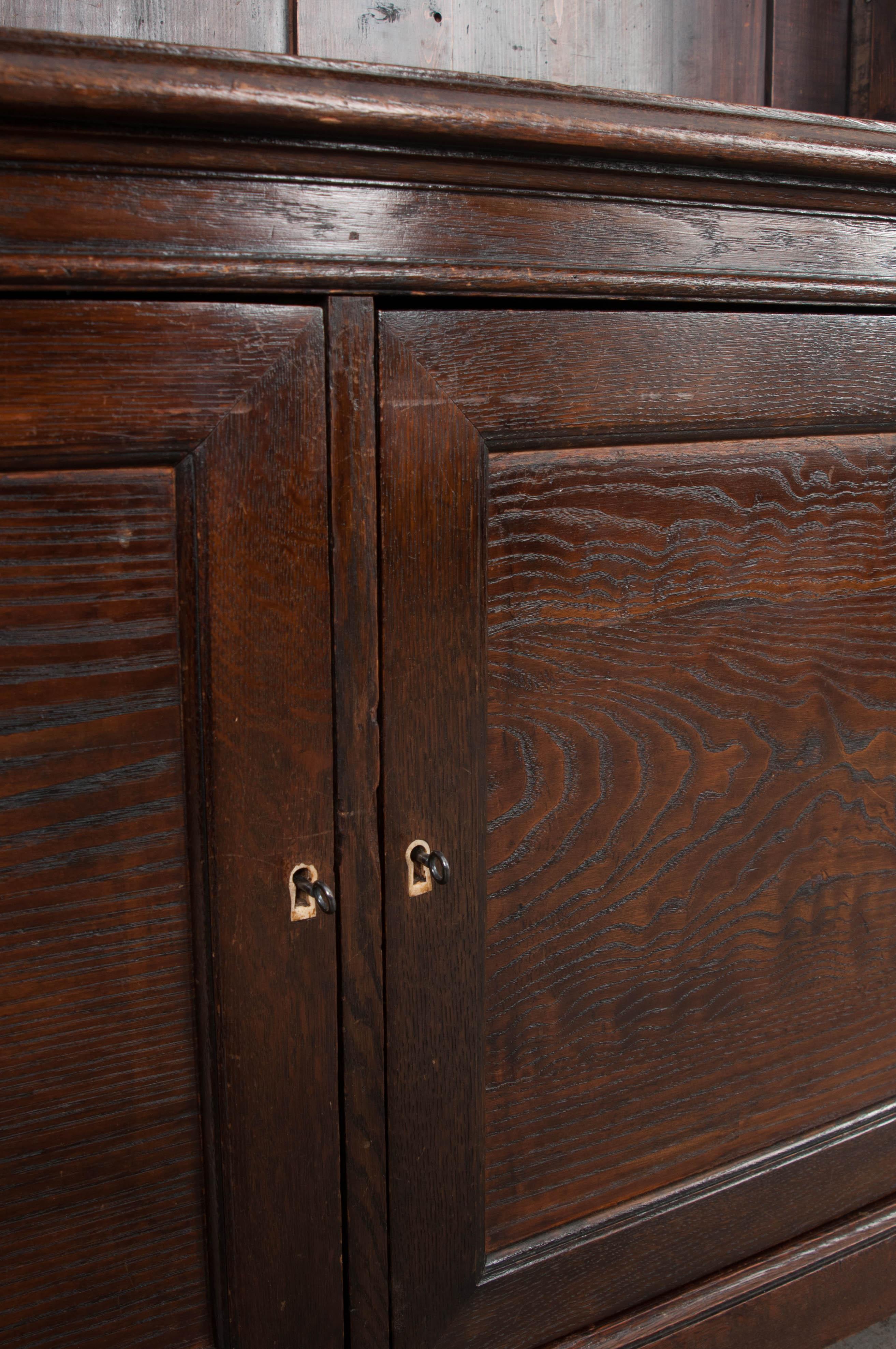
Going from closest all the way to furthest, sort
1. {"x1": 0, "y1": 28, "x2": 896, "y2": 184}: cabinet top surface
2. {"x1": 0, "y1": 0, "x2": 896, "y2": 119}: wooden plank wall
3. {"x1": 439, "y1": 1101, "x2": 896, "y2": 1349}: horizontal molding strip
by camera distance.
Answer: {"x1": 0, "y1": 28, "x2": 896, "y2": 184}: cabinet top surface, {"x1": 439, "y1": 1101, "x2": 896, "y2": 1349}: horizontal molding strip, {"x1": 0, "y1": 0, "x2": 896, "y2": 119}: wooden plank wall

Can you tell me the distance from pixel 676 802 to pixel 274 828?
0.88ft

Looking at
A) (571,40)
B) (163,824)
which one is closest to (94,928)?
(163,824)

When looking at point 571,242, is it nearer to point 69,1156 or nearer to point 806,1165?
point 69,1156

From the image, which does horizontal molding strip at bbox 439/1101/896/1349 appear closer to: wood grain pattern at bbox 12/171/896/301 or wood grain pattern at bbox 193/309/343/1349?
Result: wood grain pattern at bbox 193/309/343/1349

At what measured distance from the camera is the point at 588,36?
0.92 m

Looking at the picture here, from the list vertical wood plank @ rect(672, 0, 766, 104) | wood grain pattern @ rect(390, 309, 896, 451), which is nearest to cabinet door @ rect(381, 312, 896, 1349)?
wood grain pattern @ rect(390, 309, 896, 451)

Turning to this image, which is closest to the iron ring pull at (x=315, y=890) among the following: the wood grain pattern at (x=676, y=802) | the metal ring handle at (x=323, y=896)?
the metal ring handle at (x=323, y=896)

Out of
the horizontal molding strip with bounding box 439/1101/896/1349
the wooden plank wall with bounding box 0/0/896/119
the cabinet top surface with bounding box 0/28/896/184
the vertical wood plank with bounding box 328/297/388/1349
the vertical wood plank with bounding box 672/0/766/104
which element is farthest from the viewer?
the vertical wood plank with bounding box 672/0/766/104

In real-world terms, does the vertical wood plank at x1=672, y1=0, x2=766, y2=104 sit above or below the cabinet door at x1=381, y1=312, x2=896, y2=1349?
above

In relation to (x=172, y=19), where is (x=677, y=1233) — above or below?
below

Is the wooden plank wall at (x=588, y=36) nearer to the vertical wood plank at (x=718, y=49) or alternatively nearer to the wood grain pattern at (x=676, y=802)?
the vertical wood plank at (x=718, y=49)

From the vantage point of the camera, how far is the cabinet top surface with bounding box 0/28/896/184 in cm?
42

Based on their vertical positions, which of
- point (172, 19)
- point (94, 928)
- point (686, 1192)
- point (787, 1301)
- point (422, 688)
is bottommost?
point (787, 1301)

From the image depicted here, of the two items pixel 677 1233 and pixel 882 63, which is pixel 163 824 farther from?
pixel 882 63
